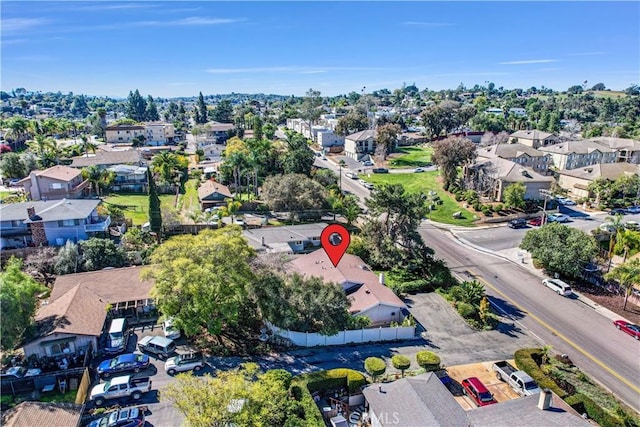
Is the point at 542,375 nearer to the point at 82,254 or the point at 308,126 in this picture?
the point at 82,254

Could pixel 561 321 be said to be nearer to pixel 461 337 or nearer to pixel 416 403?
pixel 461 337

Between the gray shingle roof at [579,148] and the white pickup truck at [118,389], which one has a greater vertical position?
the gray shingle roof at [579,148]

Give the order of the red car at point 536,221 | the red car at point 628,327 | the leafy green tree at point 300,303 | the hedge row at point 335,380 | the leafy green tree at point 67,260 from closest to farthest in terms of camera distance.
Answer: the hedge row at point 335,380, the leafy green tree at point 300,303, the red car at point 628,327, the leafy green tree at point 67,260, the red car at point 536,221

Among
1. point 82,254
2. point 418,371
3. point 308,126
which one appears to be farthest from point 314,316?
point 308,126

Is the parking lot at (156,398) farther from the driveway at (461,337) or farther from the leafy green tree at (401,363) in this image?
the driveway at (461,337)

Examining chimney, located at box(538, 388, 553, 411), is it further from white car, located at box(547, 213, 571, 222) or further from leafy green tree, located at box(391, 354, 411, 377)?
white car, located at box(547, 213, 571, 222)

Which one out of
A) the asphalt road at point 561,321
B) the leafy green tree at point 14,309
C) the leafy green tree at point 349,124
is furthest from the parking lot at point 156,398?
the leafy green tree at point 349,124
